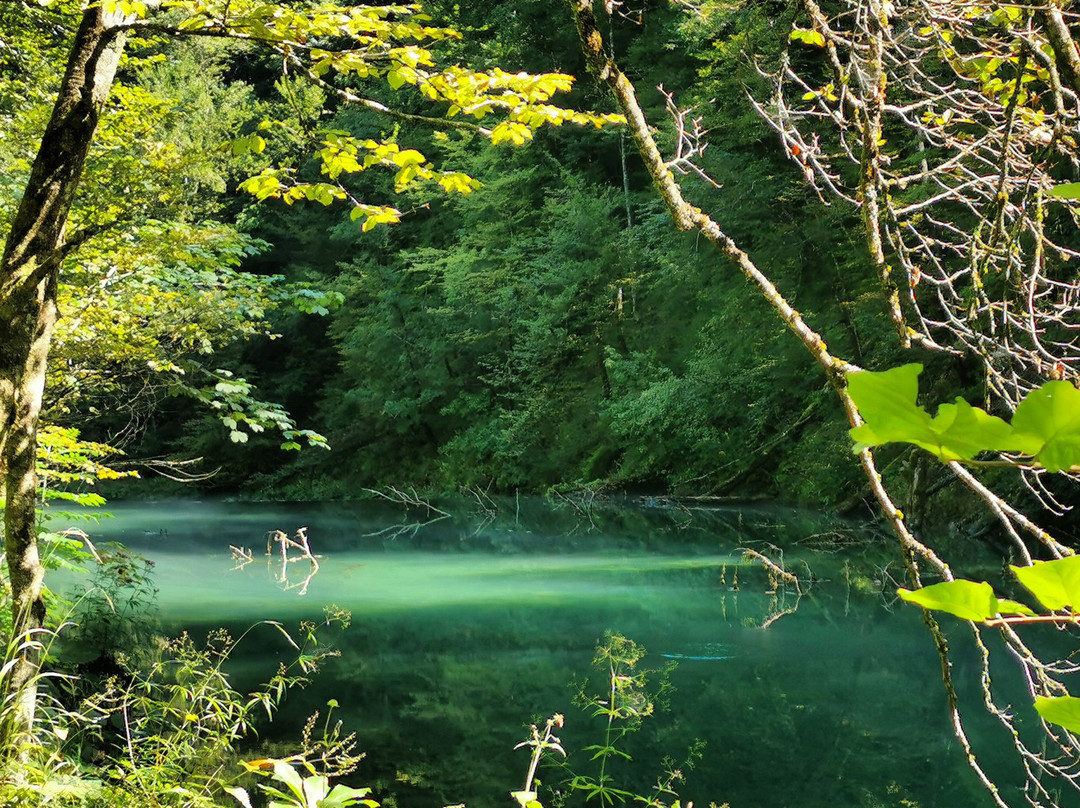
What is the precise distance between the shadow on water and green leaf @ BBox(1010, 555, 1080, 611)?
3864mm

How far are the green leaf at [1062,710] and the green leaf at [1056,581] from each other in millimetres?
43

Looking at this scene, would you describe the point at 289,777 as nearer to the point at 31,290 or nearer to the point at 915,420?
the point at 915,420

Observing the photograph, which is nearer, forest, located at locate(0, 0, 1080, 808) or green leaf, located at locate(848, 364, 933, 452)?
green leaf, located at locate(848, 364, 933, 452)

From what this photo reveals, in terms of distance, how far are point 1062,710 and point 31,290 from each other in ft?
8.05

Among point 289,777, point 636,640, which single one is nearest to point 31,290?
point 289,777

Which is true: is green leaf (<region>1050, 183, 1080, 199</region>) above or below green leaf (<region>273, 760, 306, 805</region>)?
above

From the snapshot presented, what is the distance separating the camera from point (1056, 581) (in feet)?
0.96

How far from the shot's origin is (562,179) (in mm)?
16734

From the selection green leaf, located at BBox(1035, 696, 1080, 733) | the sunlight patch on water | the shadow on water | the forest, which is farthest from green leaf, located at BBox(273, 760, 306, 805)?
the sunlight patch on water

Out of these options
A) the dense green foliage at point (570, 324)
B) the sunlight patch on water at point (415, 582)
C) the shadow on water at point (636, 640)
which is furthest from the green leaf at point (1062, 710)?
the dense green foliage at point (570, 324)

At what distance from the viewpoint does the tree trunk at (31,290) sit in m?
2.26

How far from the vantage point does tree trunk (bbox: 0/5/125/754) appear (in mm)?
2260

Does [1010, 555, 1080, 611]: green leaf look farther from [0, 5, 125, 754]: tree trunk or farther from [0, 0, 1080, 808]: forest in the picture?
[0, 5, 125, 754]: tree trunk

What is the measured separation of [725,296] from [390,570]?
606cm
